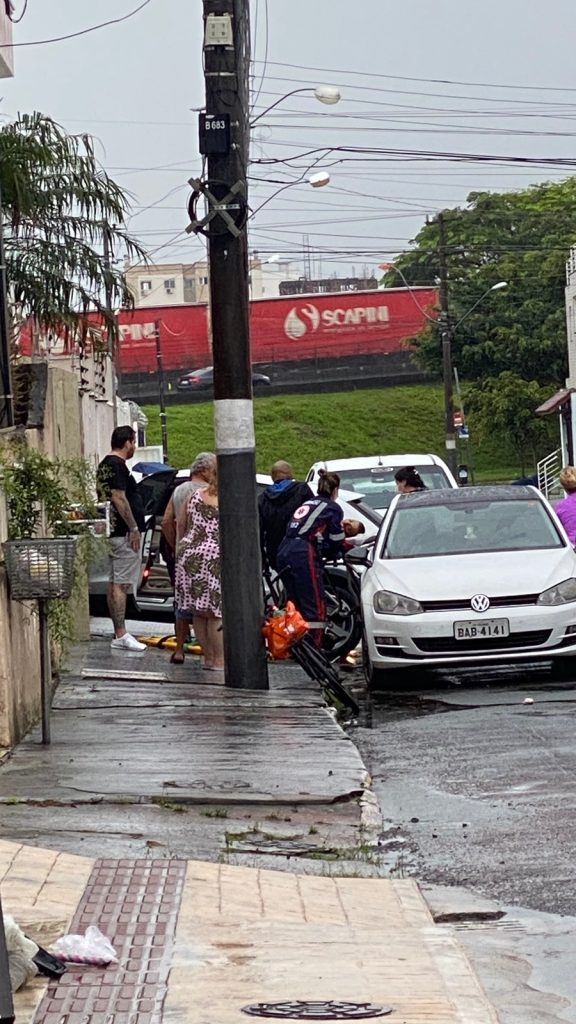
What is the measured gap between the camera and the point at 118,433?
14898 millimetres

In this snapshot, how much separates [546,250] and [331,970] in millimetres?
73092

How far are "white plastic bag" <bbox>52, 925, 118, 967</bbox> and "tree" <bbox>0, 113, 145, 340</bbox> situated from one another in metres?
13.0

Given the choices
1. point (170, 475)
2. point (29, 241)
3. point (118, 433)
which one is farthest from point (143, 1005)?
point (29, 241)

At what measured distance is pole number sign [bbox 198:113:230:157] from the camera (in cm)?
1298

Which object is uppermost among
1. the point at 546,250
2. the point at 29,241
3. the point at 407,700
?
the point at 546,250

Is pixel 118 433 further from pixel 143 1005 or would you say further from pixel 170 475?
pixel 143 1005

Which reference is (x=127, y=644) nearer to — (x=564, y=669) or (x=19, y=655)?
(x=564, y=669)

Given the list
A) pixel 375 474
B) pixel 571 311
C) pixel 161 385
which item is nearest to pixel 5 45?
pixel 375 474

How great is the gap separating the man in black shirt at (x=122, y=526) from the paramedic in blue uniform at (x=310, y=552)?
1270mm

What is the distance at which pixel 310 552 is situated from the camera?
49.0 feet

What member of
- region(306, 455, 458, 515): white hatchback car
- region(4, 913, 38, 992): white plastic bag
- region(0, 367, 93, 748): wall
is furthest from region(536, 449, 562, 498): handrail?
region(4, 913, 38, 992): white plastic bag

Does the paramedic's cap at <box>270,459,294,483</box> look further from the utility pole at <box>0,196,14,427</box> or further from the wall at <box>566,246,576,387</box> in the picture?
the wall at <box>566,246,576,387</box>

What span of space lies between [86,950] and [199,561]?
346 inches

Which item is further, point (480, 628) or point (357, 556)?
point (357, 556)
